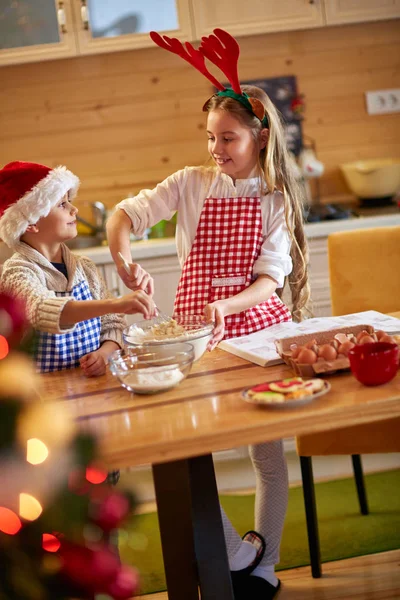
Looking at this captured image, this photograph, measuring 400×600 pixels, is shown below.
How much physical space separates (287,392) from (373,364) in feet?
0.51

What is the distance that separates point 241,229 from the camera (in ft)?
7.10

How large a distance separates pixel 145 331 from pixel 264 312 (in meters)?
0.46

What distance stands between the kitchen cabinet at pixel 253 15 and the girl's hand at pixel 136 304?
6.86 ft

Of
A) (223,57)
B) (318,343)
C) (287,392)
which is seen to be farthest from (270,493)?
(223,57)

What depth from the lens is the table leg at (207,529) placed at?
4.98ft

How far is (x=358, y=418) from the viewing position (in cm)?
129

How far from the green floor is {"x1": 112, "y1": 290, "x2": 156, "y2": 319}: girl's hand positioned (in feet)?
2.49

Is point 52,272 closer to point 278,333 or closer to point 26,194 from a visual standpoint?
point 26,194

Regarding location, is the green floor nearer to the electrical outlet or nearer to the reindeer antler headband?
the reindeer antler headband

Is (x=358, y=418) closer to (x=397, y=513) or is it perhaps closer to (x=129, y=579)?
(x=129, y=579)

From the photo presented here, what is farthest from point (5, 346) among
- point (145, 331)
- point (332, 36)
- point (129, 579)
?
point (332, 36)

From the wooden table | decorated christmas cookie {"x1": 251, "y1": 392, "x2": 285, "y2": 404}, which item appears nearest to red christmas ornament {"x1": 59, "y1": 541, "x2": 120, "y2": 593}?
the wooden table

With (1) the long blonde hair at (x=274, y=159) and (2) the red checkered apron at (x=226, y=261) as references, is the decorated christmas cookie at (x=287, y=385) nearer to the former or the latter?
(2) the red checkered apron at (x=226, y=261)

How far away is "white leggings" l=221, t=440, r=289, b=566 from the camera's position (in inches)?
81.0
